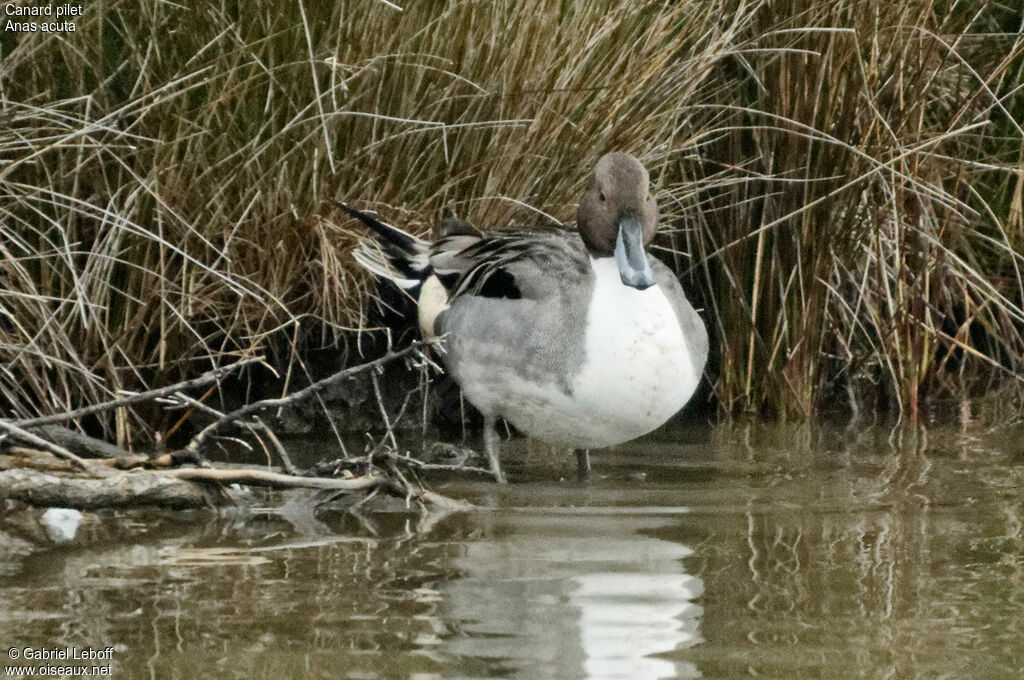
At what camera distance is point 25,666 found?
7.87 feet

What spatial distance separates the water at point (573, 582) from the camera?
8.10 feet

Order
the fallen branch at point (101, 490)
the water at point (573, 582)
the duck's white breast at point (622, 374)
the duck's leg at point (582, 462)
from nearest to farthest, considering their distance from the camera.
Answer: the water at point (573, 582) < the fallen branch at point (101, 490) < the duck's white breast at point (622, 374) < the duck's leg at point (582, 462)

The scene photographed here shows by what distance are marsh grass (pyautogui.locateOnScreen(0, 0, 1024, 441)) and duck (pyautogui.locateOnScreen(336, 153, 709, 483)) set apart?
0.92ft

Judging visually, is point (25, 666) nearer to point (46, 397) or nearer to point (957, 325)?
point (46, 397)

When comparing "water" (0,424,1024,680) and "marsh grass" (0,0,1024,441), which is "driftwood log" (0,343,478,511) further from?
"marsh grass" (0,0,1024,441)

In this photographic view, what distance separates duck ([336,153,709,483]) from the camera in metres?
4.01

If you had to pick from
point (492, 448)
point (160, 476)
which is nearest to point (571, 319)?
point (492, 448)

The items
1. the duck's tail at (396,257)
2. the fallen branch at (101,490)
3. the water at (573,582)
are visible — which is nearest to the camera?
the water at (573,582)

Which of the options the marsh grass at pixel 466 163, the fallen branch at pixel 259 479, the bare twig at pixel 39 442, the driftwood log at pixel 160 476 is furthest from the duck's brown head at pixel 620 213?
the bare twig at pixel 39 442

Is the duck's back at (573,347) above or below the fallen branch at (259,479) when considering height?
above

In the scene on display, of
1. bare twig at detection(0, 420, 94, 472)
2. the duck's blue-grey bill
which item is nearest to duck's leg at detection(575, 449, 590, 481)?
the duck's blue-grey bill

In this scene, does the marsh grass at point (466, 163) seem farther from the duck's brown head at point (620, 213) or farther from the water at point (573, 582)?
the water at point (573, 582)

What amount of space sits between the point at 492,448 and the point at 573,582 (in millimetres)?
1321

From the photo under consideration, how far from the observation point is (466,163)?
183 inches
